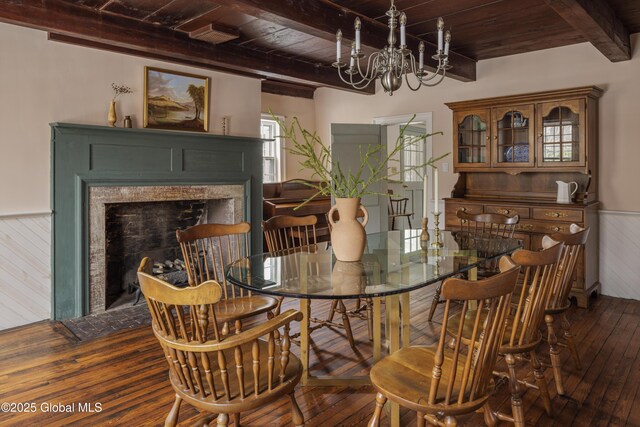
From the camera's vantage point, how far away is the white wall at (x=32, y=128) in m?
3.50

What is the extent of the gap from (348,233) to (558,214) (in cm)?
270

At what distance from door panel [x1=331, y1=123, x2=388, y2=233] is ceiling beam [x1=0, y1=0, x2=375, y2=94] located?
922mm

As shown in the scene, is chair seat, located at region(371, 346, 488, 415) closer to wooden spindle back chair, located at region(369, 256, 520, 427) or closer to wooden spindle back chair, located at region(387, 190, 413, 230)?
wooden spindle back chair, located at region(369, 256, 520, 427)

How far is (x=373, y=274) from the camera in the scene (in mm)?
2188

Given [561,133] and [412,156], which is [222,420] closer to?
[561,133]

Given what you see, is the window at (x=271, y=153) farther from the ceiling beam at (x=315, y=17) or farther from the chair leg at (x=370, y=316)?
the chair leg at (x=370, y=316)

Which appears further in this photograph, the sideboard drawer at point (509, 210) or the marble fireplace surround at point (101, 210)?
the sideboard drawer at point (509, 210)

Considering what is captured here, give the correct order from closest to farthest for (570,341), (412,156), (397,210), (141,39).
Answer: (570,341)
(141,39)
(397,210)
(412,156)

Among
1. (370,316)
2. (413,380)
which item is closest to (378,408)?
(413,380)

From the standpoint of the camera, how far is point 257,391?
158 centimetres

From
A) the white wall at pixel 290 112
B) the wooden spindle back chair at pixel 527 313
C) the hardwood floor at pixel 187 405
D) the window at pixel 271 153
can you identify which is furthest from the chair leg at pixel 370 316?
the window at pixel 271 153

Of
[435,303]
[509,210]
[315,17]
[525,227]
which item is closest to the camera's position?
[315,17]

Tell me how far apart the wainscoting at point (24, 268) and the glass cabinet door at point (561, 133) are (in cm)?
462

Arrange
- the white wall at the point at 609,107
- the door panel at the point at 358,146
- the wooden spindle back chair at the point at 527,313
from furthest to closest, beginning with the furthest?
the door panel at the point at 358,146
the white wall at the point at 609,107
the wooden spindle back chair at the point at 527,313
